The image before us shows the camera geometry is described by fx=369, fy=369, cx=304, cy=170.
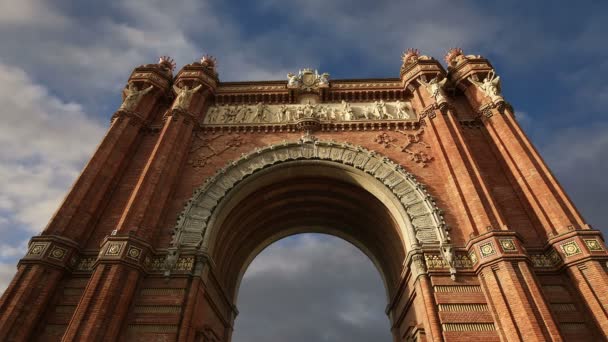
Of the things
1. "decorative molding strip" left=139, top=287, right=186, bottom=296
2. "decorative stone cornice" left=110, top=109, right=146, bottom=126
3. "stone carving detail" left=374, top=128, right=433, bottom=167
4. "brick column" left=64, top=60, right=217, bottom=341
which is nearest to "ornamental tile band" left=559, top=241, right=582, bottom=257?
"stone carving detail" left=374, top=128, right=433, bottom=167

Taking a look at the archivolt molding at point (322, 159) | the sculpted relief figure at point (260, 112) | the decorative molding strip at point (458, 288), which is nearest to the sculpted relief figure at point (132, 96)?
the sculpted relief figure at point (260, 112)

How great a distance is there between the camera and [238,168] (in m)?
15.2

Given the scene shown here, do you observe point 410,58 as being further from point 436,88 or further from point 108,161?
point 108,161

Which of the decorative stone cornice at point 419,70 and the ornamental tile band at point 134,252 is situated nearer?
the ornamental tile band at point 134,252

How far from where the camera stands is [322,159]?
15.5m

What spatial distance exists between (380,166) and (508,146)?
5093 millimetres

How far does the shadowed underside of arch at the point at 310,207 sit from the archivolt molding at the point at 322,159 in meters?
0.03

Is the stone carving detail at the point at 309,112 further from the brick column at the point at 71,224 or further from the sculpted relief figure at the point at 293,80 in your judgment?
the brick column at the point at 71,224

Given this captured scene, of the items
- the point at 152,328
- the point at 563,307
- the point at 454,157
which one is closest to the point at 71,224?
the point at 152,328

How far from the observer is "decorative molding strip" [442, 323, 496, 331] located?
1048 cm

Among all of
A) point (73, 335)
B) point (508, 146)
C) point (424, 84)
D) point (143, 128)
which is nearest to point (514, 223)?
point (508, 146)

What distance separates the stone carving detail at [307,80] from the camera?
18.8m

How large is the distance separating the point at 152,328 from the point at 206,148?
783cm

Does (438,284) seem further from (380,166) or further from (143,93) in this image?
(143,93)
